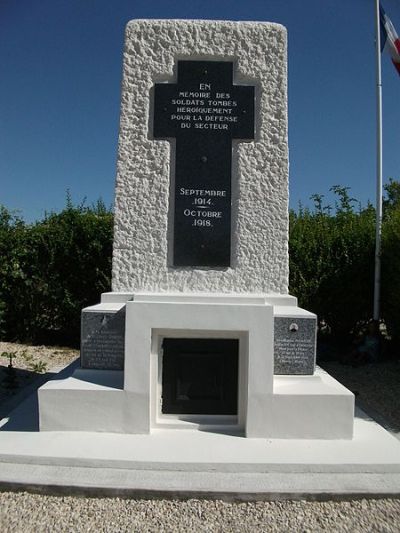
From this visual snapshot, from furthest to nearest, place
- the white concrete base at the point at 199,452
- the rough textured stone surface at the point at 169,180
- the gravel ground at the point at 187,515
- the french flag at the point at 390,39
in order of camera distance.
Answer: the french flag at the point at 390,39, the rough textured stone surface at the point at 169,180, the white concrete base at the point at 199,452, the gravel ground at the point at 187,515

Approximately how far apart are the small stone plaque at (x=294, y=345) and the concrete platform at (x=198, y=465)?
56 centimetres

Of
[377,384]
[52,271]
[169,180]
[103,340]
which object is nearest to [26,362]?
[52,271]

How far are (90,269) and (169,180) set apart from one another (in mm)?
4599

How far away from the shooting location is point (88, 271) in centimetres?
794

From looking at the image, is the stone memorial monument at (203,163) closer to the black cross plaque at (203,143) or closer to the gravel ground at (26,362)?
the black cross plaque at (203,143)

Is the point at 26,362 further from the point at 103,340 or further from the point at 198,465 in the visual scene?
the point at 198,465

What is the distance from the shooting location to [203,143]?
3.73 m

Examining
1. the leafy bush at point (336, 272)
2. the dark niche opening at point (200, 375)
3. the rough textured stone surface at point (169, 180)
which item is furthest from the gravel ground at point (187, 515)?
the leafy bush at point (336, 272)

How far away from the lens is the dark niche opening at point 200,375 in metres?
3.42

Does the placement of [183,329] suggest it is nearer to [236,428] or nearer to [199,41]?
[236,428]

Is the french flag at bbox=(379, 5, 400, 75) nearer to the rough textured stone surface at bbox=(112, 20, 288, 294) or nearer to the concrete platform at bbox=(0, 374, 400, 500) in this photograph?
the rough textured stone surface at bbox=(112, 20, 288, 294)

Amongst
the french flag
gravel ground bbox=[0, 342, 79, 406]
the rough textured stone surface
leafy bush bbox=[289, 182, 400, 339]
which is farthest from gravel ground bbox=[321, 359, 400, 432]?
the french flag

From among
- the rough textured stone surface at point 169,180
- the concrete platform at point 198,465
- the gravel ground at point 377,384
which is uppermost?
the rough textured stone surface at point 169,180

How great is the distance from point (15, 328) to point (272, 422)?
6.22 metres
